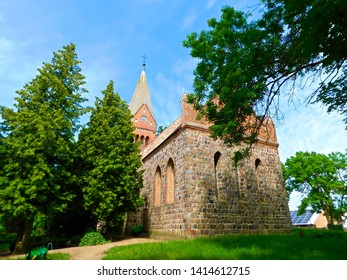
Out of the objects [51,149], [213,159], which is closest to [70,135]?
[51,149]

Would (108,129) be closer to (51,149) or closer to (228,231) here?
(51,149)

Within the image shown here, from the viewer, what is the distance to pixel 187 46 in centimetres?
918

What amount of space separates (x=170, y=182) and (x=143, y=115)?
80.1 ft

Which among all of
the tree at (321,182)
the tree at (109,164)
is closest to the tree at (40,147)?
the tree at (109,164)

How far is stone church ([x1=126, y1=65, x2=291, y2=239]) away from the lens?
42.2 feet

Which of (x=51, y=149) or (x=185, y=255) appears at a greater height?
(x=51, y=149)

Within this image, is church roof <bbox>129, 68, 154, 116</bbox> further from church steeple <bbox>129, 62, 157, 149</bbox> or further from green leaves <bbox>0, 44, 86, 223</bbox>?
green leaves <bbox>0, 44, 86, 223</bbox>

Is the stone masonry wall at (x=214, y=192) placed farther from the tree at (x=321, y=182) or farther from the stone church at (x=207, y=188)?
the tree at (x=321, y=182)

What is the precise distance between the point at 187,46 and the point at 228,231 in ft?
33.7

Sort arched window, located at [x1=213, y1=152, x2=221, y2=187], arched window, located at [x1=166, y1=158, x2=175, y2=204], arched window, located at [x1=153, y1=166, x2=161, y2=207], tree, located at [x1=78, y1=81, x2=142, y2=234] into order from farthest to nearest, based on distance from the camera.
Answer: arched window, located at [x1=153, y1=166, x2=161, y2=207] < arched window, located at [x1=166, y1=158, x2=175, y2=204] < arched window, located at [x1=213, y1=152, x2=221, y2=187] < tree, located at [x1=78, y1=81, x2=142, y2=234]

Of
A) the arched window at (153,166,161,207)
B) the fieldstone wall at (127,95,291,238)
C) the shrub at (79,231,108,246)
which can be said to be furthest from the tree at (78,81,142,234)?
the fieldstone wall at (127,95,291,238)

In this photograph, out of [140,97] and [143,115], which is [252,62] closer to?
[143,115]

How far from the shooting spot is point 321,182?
2856 centimetres

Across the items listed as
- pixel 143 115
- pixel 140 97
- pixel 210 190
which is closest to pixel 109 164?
pixel 210 190
